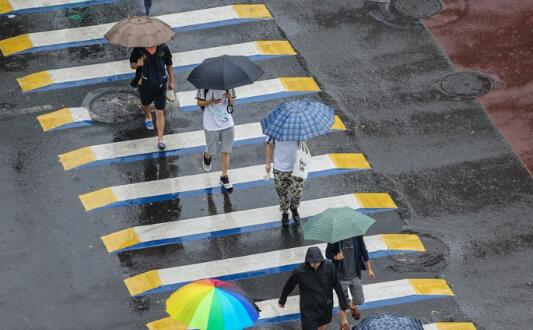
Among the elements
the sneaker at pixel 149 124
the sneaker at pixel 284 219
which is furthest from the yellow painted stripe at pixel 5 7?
the sneaker at pixel 284 219

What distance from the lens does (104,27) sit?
2177 centimetres

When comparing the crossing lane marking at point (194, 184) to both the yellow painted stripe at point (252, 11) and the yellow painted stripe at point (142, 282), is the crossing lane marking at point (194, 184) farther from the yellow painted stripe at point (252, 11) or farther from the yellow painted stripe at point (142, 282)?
the yellow painted stripe at point (252, 11)

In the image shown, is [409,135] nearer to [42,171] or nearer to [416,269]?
[416,269]

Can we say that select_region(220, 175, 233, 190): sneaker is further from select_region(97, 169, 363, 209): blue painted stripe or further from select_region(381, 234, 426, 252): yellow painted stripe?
select_region(381, 234, 426, 252): yellow painted stripe

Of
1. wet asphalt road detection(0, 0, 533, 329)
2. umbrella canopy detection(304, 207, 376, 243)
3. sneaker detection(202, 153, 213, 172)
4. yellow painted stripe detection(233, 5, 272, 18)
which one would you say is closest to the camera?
umbrella canopy detection(304, 207, 376, 243)

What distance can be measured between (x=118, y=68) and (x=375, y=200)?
576 cm

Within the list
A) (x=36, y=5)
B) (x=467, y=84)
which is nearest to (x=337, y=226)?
(x=467, y=84)

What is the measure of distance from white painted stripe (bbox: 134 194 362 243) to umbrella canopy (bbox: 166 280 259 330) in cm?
415

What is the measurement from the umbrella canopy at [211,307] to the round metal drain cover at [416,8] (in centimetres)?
1099

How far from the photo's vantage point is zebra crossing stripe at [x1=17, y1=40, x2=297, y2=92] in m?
20.3

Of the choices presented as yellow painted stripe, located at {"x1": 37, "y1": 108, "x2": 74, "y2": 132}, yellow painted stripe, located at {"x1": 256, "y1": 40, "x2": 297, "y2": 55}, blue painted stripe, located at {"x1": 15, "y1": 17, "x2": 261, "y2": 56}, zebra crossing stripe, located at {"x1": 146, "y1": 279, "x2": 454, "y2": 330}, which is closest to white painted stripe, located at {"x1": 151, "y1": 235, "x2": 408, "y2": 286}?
zebra crossing stripe, located at {"x1": 146, "y1": 279, "x2": 454, "y2": 330}

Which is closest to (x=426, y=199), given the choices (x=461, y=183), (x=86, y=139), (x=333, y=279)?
(x=461, y=183)

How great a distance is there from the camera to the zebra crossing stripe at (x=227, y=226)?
1708cm

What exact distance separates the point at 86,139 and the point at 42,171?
3.50 feet
